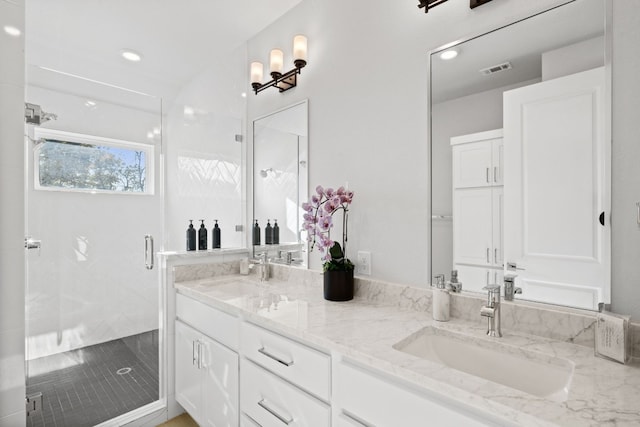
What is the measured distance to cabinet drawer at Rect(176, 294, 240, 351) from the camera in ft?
5.16

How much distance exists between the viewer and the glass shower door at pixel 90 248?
1.84 metres

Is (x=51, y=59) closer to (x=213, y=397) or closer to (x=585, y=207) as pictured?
(x=213, y=397)

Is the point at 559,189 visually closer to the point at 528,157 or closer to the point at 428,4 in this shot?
the point at 528,157

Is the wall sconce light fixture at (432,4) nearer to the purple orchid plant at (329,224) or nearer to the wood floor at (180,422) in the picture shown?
the purple orchid plant at (329,224)

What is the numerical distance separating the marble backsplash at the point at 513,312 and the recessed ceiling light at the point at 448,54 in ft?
3.28

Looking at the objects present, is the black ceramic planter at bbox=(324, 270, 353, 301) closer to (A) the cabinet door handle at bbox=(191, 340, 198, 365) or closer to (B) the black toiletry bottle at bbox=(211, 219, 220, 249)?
(A) the cabinet door handle at bbox=(191, 340, 198, 365)

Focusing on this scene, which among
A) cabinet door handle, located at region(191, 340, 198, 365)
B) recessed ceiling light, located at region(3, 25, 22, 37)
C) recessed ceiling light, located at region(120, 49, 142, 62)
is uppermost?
recessed ceiling light, located at region(120, 49, 142, 62)

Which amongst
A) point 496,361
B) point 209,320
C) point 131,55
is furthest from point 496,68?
point 131,55

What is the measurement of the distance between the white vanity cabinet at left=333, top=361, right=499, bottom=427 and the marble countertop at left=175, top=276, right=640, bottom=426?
46mm

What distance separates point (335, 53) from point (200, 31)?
3.69 ft

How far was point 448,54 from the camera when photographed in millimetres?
1376

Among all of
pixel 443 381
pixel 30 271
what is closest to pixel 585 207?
pixel 443 381

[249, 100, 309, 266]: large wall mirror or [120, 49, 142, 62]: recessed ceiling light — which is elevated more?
[120, 49, 142, 62]: recessed ceiling light

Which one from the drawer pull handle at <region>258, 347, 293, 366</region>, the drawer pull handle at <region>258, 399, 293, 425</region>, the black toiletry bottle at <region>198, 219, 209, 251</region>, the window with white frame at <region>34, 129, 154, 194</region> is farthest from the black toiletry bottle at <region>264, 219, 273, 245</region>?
the drawer pull handle at <region>258, 399, 293, 425</region>
